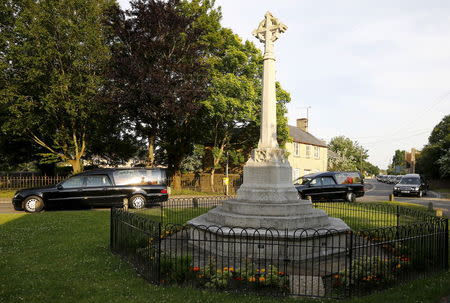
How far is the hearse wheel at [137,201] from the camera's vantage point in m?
15.4

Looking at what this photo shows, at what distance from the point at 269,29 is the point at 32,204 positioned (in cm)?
1242

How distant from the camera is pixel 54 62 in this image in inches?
859

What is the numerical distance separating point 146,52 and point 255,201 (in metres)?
17.2

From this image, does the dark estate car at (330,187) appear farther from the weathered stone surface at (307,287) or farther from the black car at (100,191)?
the weathered stone surface at (307,287)

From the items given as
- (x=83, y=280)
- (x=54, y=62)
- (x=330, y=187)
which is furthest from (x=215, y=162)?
(x=83, y=280)

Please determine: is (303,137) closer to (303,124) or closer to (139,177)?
(303,124)

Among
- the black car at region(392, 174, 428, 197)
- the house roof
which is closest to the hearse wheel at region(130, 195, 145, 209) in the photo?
the black car at region(392, 174, 428, 197)

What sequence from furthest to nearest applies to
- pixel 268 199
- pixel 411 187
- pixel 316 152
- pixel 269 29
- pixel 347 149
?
pixel 347 149 < pixel 316 152 < pixel 411 187 < pixel 269 29 < pixel 268 199

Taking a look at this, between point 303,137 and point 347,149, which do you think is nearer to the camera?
point 303,137

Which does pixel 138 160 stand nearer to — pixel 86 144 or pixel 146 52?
pixel 86 144

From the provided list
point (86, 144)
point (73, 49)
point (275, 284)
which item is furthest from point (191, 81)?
point (275, 284)

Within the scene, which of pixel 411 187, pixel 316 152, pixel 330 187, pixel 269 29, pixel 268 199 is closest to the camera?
pixel 268 199

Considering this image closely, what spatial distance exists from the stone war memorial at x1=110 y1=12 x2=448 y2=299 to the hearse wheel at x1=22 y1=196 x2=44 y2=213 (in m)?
8.35

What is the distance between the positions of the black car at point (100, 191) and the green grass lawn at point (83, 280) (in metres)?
5.67
